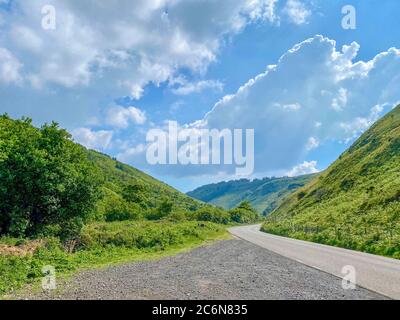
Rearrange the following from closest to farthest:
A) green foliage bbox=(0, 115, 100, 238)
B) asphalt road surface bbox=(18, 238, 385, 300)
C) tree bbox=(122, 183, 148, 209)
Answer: asphalt road surface bbox=(18, 238, 385, 300) → green foliage bbox=(0, 115, 100, 238) → tree bbox=(122, 183, 148, 209)

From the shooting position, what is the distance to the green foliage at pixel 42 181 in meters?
32.0

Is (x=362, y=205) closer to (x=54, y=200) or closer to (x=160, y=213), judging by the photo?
(x=54, y=200)

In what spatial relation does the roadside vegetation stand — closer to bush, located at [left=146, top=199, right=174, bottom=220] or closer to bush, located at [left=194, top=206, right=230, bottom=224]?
bush, located at [left=146, top=199, right=174, bottom=220]

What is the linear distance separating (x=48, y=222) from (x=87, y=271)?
18222 mm

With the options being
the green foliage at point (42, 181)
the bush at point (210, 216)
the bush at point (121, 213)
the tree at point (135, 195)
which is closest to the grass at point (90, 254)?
the green foliage at point (42, 181)

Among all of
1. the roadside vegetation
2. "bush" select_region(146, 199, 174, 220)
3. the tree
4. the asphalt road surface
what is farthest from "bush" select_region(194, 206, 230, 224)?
the asphalt road surface

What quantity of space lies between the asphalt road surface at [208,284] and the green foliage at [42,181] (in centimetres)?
1490

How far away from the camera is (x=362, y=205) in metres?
56.6

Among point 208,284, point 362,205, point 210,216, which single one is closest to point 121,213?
point 210,216

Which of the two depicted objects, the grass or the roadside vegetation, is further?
the roadside vegetation

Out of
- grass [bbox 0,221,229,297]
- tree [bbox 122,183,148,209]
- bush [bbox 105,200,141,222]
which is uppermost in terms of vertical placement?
tree [bbox 122,183,148,209]

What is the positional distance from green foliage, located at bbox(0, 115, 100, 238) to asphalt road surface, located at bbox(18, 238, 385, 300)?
14.9 m

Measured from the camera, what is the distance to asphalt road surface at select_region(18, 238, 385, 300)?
1316 centimetres
